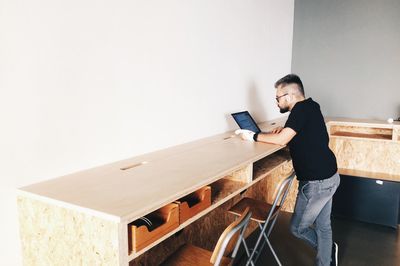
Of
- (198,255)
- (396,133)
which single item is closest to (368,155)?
(396,133)

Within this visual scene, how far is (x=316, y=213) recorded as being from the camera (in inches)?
91.5

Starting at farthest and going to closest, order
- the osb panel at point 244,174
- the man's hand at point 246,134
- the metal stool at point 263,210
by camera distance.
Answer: the man's hand at point 246,134 → the metal stool at point 263,210 → the osb panel at point 244,174

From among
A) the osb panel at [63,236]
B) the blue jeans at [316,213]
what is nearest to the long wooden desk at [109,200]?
the osb panel at [63,236]

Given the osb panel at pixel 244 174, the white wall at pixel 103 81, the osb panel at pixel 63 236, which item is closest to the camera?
the osb panel at pixel 63 236

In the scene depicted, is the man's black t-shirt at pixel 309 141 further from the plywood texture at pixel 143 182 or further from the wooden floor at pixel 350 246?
the wooden floor at pixel 350 246

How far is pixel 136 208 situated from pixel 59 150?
572mm

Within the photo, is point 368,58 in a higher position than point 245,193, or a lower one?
higher

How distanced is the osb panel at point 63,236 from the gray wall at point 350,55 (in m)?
3.53

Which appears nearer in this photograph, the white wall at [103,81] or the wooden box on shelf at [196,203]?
the white wall at [103,81]

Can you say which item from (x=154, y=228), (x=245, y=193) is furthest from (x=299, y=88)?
(x=154, y=228)

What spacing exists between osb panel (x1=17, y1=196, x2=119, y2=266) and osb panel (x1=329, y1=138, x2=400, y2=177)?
3229 millimetres

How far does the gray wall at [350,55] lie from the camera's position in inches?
146

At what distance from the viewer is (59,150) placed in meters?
1.56

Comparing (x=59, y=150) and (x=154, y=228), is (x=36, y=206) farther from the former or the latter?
(x=154, y=228)
